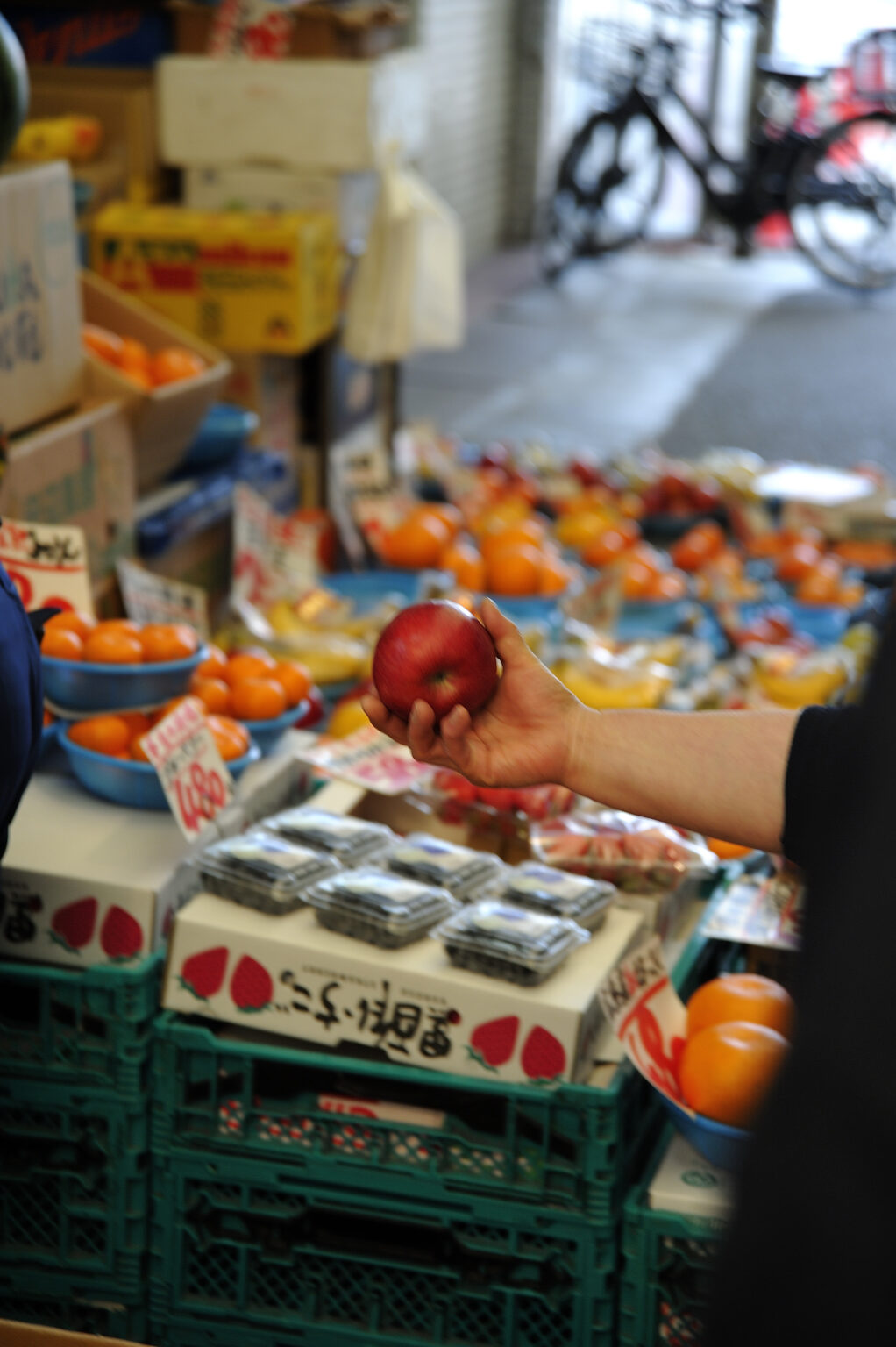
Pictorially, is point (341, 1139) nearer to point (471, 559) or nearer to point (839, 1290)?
point (839, 1290)

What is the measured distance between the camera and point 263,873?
192cm

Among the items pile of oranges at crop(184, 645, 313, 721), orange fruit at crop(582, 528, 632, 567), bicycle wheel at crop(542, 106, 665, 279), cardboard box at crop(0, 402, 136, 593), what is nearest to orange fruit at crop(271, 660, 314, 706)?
pile of oranges at crop(184, 645, 313, 721)

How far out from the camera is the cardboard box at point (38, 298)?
267 centimetres

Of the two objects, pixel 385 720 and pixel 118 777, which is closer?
pixel 385 720

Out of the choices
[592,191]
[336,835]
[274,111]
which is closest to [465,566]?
[274,111]

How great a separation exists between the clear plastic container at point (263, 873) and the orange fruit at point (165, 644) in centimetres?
32

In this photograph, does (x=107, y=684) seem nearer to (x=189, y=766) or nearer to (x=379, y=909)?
(x=189, y=766)

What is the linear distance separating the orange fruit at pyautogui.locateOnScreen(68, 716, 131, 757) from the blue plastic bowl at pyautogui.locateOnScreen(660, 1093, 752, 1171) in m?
0.85

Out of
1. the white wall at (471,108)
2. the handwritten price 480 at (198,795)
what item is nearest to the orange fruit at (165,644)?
the handwritten price 480 at (198,795)

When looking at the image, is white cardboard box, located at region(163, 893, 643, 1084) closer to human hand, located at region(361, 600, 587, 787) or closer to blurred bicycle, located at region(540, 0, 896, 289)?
human hand, located at region(361, 600, 587, 787)

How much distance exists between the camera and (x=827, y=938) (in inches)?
29.6

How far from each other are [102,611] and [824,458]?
4919mm

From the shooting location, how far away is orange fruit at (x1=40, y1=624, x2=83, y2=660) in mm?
2131

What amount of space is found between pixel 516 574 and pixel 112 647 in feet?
5.43
